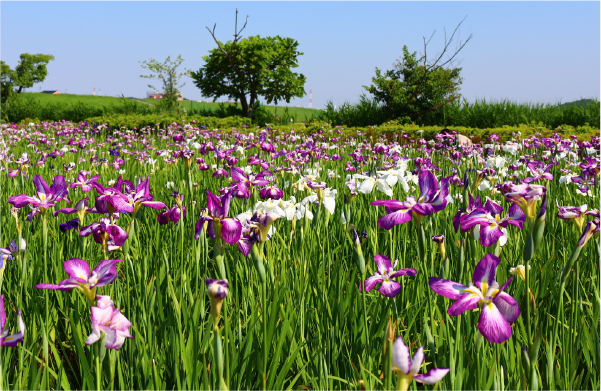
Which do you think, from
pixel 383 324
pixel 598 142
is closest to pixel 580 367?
pixel 383 324

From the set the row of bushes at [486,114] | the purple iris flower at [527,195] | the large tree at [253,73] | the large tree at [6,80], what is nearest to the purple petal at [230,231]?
the purple iris flower at [527,195]

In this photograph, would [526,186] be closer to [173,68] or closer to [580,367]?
[580,367]

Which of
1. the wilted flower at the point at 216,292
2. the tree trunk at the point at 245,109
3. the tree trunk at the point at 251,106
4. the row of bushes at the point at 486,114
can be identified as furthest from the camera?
the tree trunk at the point at 245,109

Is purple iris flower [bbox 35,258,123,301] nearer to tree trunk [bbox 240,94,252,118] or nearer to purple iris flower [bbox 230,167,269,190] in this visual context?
purple iris flower [bbox 230,167,269,190]

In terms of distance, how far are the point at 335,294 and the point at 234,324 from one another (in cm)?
53

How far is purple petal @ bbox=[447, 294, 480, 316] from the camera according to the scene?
1.14 metres

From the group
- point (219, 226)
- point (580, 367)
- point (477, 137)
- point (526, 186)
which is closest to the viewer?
point (526, 186)

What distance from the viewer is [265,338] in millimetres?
1485

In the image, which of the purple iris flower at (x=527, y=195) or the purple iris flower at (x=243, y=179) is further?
the purple iris flower at (x=243, y=179)

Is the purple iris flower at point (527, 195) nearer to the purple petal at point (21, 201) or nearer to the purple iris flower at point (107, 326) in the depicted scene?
the purple iris flower at point (107, 326)

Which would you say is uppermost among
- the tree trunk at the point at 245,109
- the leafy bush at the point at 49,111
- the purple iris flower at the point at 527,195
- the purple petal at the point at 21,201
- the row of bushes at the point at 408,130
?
the tree trunk at the point at 245,109

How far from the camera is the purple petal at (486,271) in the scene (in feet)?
4.02

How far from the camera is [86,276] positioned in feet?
4.14

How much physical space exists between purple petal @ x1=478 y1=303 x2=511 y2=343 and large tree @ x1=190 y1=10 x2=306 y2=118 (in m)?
33.8
